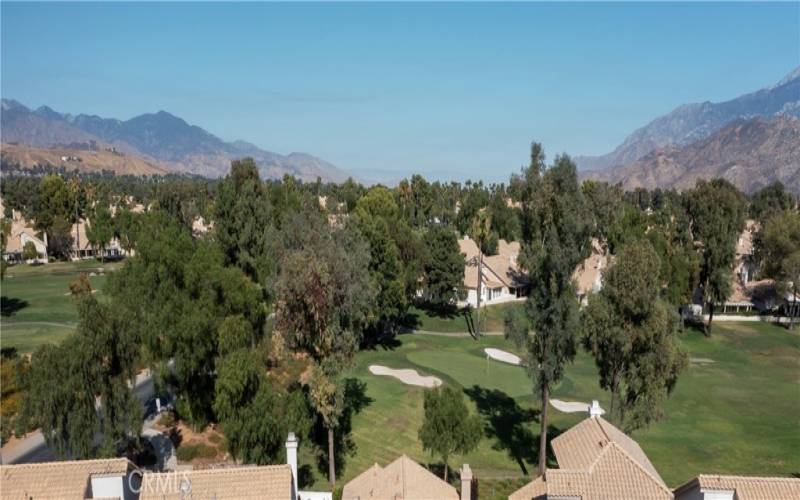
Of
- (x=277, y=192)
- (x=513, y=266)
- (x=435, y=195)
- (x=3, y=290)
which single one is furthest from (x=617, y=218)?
(x=3, y=290)

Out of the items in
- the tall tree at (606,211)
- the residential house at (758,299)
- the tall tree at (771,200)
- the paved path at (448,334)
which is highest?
the tall tree at (771,200)

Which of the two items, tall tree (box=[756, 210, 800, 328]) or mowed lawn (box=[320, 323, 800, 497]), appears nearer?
mowed lawn (box=[320, 323, 800, 497])

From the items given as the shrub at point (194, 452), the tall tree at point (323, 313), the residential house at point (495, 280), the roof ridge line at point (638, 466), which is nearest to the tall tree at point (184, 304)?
the shrub at point (194, 452)

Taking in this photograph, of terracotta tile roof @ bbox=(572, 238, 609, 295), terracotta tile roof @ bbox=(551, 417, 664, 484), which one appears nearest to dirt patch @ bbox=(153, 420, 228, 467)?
terracotta tile roof @ bbox=(551, 417, 664, 484)

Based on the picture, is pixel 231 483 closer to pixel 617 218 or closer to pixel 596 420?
pixel 596 420

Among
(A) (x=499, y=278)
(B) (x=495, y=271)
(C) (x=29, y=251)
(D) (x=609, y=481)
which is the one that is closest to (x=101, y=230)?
(C) (x=29, y=251)

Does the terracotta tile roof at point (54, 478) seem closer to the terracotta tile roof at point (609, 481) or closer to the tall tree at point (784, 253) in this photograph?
the terracotta tile roof at point (609, 481)

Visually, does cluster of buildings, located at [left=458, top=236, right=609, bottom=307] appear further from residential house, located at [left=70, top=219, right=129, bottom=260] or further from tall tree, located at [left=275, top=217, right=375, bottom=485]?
residential house, located at [left=70, top=219, right=129, bottom=260]
